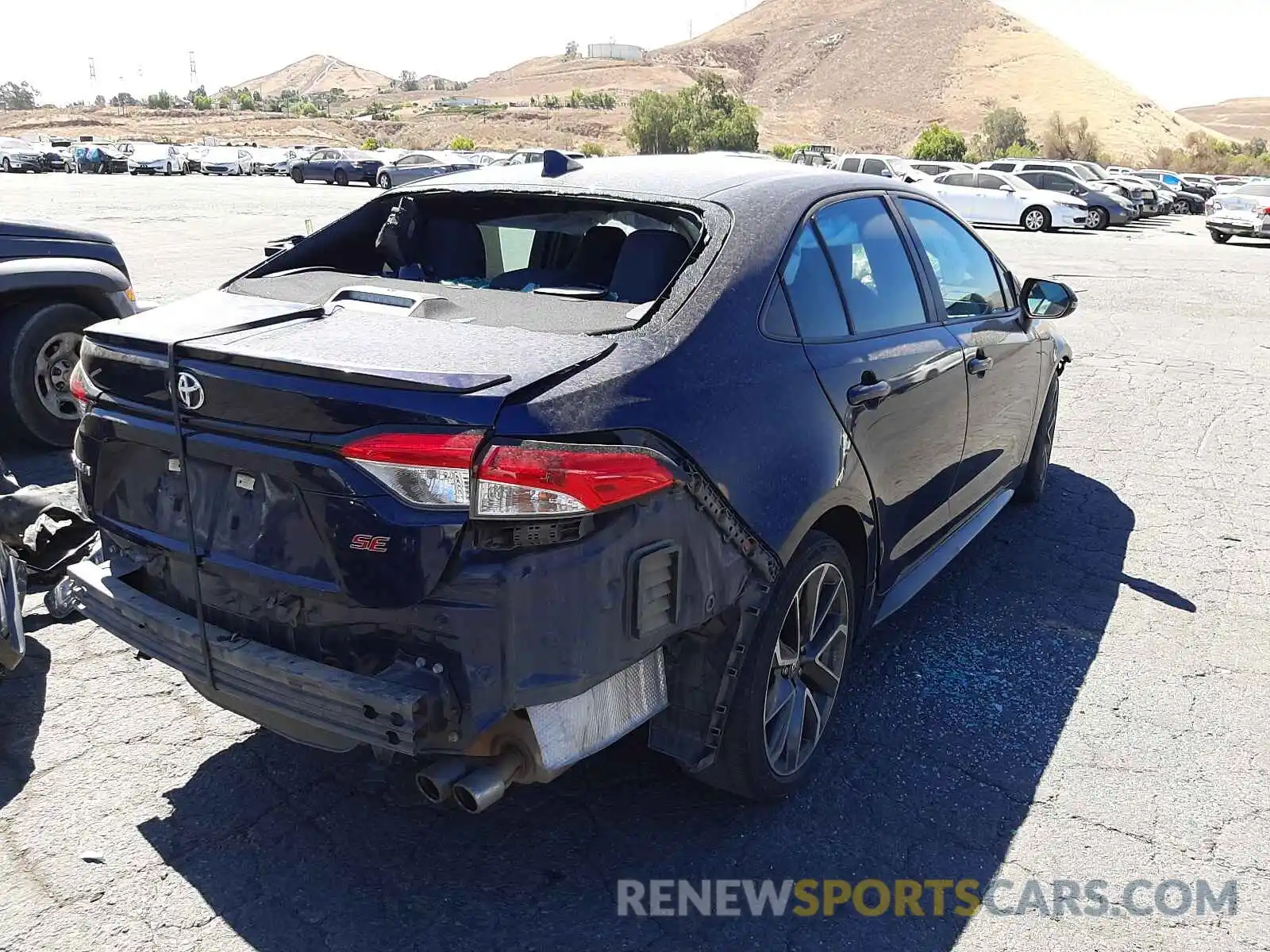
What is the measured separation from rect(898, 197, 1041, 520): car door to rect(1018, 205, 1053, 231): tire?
2399cm

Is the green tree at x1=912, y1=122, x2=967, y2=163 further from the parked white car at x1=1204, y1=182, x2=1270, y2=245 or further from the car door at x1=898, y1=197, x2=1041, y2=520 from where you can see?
the car door at x1=898, y1=197, x2=1041, y2=520

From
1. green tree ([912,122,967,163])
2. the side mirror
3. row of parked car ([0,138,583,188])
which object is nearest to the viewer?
the side mirror

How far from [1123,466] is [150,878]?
592cm

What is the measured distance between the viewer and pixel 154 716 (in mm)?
3496

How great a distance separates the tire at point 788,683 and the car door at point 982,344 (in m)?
1.16

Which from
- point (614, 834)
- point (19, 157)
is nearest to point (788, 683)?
point (614, 834)

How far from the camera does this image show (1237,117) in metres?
171

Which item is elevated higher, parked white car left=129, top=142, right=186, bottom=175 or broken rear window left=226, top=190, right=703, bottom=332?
broken rear window left=226, top=190, right=703, bottom=332

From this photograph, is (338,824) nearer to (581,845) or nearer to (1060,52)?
(581,845)

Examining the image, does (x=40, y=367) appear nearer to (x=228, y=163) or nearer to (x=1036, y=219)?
(x=1036, y=219)

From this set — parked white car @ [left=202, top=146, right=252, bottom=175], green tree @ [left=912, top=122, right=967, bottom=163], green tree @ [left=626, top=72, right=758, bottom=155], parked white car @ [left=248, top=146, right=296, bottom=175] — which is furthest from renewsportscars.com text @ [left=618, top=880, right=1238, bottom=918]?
green tree @ [left=626, top=72, right=758, bottom=155]

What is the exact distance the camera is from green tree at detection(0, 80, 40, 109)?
152500 mm

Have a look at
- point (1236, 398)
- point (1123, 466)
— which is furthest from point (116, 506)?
point (1236, 398)

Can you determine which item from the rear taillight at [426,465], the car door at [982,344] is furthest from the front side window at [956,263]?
the rear taillight at [426,465]
